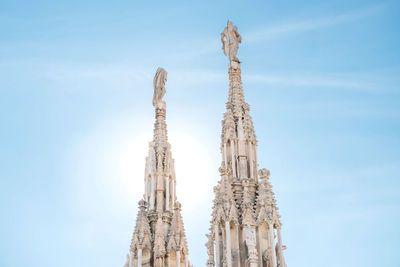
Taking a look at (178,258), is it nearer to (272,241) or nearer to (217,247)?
(217,247)

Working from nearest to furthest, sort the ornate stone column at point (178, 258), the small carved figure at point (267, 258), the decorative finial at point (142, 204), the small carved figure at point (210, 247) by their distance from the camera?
1. the small carved figure at point (267, 258)
2. the small carved figure at point (210, 247)
3. the ornate stone column at point (178, 258)
4. the decorative finial at point (142, 204)

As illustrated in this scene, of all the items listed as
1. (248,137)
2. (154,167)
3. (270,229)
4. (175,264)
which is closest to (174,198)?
(154,167)

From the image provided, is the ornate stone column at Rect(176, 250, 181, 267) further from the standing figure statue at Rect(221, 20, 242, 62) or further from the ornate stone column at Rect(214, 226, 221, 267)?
the standing figure statue at Rect(221, 20, 242, 62)

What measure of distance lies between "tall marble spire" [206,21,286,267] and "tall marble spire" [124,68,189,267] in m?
3.72

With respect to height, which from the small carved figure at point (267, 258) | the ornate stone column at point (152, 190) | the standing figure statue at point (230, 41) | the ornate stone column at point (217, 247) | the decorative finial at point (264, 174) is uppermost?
the standing figure statue at point (230, 41)

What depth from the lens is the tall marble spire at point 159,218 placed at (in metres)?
25.7

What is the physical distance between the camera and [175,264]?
2577 centimetres

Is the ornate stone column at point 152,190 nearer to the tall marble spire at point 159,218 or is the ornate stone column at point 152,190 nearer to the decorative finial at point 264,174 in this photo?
the tall marble spire at point 159,218

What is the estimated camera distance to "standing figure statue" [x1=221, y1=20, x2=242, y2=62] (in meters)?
28.2

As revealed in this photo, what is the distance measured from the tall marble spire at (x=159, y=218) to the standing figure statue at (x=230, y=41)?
530cm

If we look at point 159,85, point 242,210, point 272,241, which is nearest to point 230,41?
point 159,85

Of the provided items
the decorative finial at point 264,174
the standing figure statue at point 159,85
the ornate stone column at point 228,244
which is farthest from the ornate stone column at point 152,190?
the ornate stone column at point 228,244

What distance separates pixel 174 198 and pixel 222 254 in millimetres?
7772

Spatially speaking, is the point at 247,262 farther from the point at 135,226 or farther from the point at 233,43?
the point at 233,43
